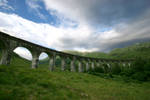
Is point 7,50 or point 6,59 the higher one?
point 7,50

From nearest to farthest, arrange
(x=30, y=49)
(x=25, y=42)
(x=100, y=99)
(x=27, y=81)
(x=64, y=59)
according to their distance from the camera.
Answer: (x=100, y=99) → (x=27, y=81) → (x=25, y=42) → (x=30, y=49) → (x=64, y=59)

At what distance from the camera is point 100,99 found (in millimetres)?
8844

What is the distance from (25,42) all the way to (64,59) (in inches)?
728

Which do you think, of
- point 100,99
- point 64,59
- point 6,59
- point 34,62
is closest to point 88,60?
point 64,59

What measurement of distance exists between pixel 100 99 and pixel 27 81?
8.68 meters

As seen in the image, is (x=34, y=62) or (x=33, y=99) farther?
(x=34, y=62)

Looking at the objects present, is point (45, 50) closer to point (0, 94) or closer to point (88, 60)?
point (0, 94)

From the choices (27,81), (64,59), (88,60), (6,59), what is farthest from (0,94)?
(88,60)

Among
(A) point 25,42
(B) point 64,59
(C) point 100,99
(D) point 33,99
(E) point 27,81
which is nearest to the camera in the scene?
(D) point 33,99

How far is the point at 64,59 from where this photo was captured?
4016cm

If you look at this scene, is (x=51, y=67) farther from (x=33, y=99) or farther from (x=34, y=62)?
(x=33, y=99)

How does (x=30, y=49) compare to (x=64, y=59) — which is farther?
(x=64, y=59)

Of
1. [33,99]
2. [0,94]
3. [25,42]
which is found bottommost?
[33,99]

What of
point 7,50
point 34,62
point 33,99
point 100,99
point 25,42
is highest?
point 25,42
